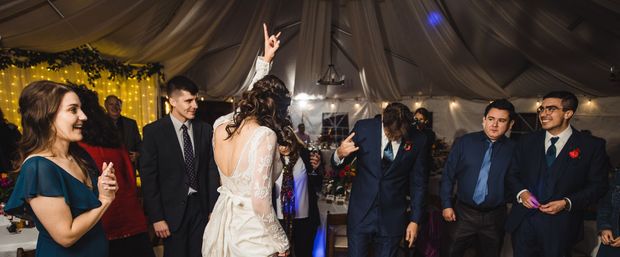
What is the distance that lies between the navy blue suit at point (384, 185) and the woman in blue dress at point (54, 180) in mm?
1508

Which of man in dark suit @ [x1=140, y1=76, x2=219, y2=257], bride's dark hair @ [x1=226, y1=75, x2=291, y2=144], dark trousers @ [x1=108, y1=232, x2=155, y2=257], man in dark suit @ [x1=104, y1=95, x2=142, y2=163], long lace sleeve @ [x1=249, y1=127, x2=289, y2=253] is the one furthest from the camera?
man in dark suit @ [x1=104, y1=95, x2=142, y2=163]

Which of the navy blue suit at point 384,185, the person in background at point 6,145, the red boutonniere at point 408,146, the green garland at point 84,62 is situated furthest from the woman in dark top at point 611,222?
the green garland at point 84,62

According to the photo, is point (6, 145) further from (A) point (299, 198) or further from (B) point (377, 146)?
(B) point (377, 146)

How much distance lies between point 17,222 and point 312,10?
4965 millimetres

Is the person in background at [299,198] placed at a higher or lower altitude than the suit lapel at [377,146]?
lower

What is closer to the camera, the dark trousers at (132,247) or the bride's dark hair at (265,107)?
the bride's dark hair at (265,107)

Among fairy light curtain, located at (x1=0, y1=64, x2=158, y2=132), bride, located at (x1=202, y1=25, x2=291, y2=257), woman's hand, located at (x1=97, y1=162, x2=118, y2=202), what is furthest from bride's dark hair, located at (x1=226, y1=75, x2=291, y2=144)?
fairy light curtain, located at (x1=0, y1=64, x2=158, y2=132)

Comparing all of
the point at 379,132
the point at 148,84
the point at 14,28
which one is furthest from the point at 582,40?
the point at 148,84

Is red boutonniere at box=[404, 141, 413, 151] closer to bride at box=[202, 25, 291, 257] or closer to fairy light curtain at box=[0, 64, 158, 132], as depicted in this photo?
bride at box=[202, 25, 291, 257]

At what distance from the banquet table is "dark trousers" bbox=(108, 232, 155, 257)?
19.2 inches

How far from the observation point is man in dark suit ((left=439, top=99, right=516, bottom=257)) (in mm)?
2445

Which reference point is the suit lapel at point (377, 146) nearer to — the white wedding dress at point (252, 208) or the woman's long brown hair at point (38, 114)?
the white wedding dress at point (252, 208)

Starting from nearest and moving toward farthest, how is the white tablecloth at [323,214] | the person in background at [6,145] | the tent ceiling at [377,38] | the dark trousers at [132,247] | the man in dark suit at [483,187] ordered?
1. the dark trousers at [132,247]
2. the man in dark suit at [483,187]
3. the white tablecloth at [323,214]
4. the person in background at [6,145]
5. the tent ceiling at [377,38]

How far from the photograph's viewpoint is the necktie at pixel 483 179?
2.46 meters
